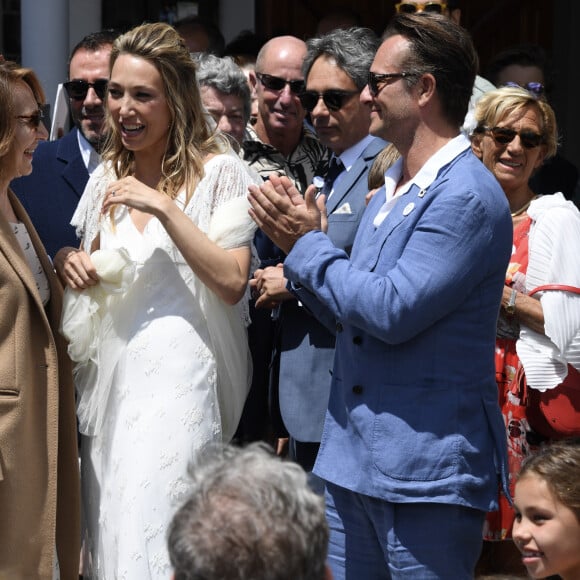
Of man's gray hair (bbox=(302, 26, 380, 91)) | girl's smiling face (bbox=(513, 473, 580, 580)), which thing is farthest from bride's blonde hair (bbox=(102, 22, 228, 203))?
girl's smiling face (bbox=(513, 473, 580, 580))

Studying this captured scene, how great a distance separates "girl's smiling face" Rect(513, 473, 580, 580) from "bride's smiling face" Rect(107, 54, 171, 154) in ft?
5.63

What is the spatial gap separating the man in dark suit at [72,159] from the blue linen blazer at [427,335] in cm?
164

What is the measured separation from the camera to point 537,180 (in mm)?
5570

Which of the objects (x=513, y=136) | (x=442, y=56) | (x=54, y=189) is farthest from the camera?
(x=54, y=189)

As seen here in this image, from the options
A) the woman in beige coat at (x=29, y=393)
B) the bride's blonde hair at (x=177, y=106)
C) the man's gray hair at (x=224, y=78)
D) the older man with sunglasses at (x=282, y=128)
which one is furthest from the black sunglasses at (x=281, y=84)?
the woman in beige coat at (x=29, y=393)

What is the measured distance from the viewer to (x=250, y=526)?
67.9 inches

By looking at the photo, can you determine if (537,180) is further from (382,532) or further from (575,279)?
(382,532)

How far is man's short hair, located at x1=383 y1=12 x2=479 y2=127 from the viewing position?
3.12 metres

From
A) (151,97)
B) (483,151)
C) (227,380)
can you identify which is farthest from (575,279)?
(151,97)

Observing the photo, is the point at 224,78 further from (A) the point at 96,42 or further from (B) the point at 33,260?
(B) the point at 33,260

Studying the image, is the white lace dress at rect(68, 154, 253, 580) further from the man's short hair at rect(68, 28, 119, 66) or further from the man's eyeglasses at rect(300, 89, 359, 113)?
the man's short hair at rect(68, 28, 119, 66)

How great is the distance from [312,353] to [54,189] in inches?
50.8

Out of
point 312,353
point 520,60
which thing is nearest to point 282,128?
point 312,353

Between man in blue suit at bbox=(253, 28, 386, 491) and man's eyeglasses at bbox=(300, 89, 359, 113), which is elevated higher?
man's eyeglasses at bbox=(300, 89, 359, 113)
